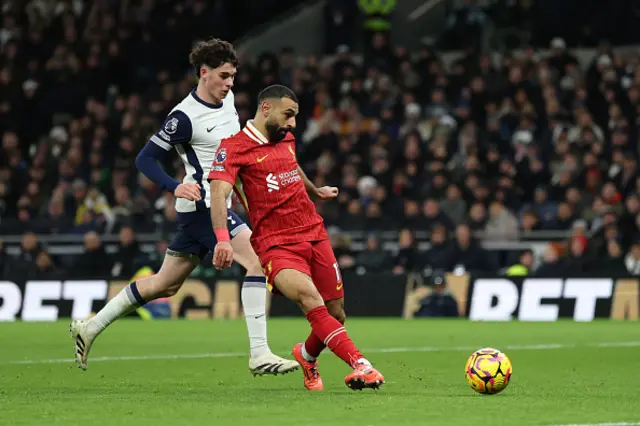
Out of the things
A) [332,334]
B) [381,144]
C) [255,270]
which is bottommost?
[332,334]

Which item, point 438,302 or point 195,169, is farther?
point 438,302

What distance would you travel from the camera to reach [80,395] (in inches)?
340

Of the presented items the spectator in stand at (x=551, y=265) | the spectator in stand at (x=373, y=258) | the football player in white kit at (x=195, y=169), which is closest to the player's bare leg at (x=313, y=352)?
the football player in white kit at (x=195, y=169)

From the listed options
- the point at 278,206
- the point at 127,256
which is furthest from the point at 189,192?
the point at 127,256

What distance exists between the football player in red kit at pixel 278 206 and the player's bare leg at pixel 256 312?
0.22 metres

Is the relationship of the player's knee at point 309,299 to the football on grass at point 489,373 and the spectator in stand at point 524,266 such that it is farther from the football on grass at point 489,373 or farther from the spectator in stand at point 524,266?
the spectator in stand at point 524,266

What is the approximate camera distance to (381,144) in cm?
2295

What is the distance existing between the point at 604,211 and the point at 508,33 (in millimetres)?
6244

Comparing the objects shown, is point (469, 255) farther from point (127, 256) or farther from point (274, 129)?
point (274, 129)

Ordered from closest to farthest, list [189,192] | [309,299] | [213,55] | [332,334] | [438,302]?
[332,334] → [309,299] → [189,192] → [213,55] → [438,302]

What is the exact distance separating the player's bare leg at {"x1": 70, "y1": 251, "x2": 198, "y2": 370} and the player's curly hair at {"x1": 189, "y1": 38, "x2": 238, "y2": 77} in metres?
1.43

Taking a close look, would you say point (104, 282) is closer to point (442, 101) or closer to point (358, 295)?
point (358, 295)

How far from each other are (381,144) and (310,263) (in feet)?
46.4

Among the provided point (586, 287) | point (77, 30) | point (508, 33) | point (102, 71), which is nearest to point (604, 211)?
point (586, 287)
